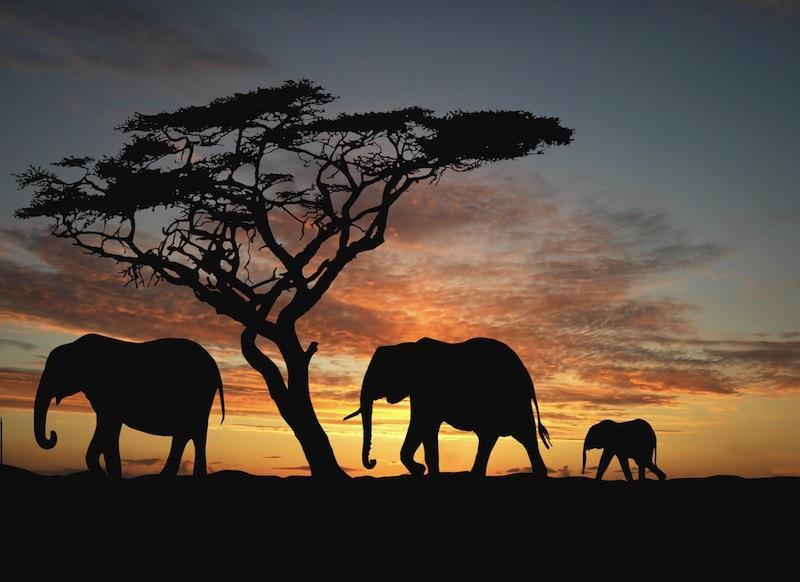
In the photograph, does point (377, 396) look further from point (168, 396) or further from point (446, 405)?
point (168, 396)

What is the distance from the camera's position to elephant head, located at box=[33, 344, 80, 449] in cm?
2088

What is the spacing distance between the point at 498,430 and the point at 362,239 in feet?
21.9

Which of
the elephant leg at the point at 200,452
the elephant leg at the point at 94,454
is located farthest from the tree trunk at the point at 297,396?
the elephant leg at the point at 94,454

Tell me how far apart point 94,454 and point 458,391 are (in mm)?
8080

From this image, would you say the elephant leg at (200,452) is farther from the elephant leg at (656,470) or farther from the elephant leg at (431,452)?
the elephant leg at (656,470)

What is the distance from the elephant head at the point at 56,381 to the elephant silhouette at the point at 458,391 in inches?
254

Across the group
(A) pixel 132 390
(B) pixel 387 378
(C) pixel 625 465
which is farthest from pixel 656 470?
(A) pixel 132 390

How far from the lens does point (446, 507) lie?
50.5 feet

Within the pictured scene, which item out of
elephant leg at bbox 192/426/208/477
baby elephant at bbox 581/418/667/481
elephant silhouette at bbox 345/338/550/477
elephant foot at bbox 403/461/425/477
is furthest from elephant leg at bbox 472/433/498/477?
baby elephant at bbox 581/418/667/481

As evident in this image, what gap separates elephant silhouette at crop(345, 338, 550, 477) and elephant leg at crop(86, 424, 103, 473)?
5.80 m

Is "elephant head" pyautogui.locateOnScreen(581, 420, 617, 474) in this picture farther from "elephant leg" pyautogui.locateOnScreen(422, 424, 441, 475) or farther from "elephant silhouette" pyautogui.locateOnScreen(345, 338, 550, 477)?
"elephant leg" pyautogui.locateOnScreen(422, 424, 441, 475)

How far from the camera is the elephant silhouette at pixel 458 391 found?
21703 mm

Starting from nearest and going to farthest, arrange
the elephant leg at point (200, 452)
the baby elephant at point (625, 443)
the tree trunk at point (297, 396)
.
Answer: the elephant leg at point (200, 452) → the tree trunk at point (297, 396) → the baby elephant at point (625, 443)

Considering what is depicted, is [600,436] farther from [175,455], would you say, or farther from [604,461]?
[175,455]
